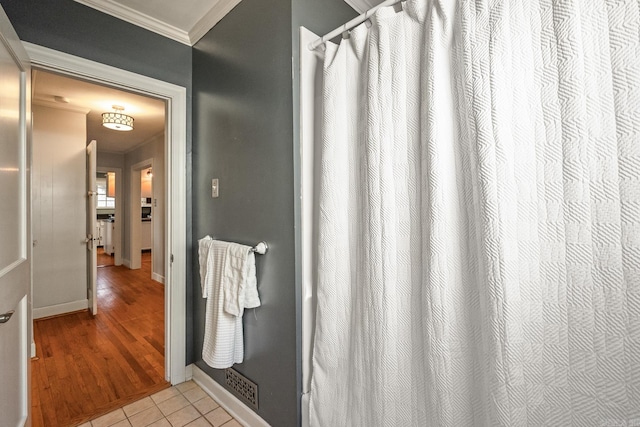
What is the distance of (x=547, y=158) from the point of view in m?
0.74

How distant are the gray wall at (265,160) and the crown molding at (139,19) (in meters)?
0.27

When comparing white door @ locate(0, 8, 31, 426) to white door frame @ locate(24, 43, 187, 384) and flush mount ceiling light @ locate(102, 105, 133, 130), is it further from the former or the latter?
flush mount ceiling light @ locate(102, 105, 133, 130)

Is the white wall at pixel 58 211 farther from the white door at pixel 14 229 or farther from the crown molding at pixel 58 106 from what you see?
the white door at pixel 14 229

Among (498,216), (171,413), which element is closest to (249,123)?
(498,216)

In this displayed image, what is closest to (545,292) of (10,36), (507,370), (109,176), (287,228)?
(507,370)

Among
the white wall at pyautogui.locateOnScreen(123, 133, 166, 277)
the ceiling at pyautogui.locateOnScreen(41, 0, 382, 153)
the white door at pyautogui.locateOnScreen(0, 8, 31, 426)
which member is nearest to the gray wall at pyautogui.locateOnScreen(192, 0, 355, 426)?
the ceiling at pyautogui.locateOnScreen(41, 0, 382, 153)

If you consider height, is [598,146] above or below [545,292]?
above

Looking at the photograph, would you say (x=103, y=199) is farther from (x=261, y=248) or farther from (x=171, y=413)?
(x=261, y=248)

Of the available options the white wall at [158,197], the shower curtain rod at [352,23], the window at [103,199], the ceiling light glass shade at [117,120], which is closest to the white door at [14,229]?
the shower curtain rod at [352,23]

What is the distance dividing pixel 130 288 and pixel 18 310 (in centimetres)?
355

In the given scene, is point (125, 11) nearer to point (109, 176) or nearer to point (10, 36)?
point (10, 36)

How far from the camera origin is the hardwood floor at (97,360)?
1.73 meters

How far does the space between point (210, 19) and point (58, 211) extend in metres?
2.93

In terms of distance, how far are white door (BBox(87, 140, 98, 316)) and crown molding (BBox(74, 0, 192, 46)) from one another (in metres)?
1.94
